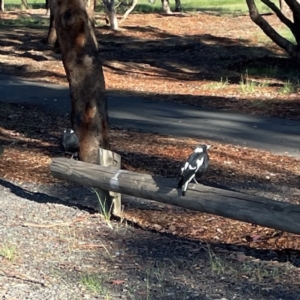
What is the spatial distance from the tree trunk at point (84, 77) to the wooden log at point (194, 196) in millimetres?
1696

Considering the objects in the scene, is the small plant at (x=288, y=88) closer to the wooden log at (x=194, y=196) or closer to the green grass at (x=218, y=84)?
the green grass at (x=218, y=84)

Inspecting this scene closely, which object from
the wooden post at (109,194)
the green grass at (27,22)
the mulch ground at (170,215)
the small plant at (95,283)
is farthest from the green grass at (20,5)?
the small plant at (95,283)

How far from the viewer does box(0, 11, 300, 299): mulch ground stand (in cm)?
587

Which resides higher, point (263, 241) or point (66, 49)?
point (66, 49)

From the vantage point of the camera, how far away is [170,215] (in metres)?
8.33

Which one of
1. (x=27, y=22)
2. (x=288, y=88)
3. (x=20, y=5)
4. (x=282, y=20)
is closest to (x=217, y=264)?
(x=288, y=88)

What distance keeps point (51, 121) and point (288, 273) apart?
850 cm

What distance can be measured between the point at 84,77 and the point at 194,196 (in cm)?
340

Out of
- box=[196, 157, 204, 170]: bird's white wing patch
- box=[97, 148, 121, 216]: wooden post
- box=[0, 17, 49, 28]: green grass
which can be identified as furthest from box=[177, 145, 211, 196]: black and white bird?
box=[0, 17, 49, 28]: green grass

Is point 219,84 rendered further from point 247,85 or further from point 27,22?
point 27,22

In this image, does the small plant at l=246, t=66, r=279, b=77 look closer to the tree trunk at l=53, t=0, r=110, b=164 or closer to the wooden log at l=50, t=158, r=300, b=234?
the tree trunk at l=53, t=0, r=110, b=164

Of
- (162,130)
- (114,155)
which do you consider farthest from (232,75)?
(114,155)

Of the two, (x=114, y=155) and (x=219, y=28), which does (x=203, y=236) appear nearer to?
A: (x=114, y=155)

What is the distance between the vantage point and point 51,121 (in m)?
14.0
